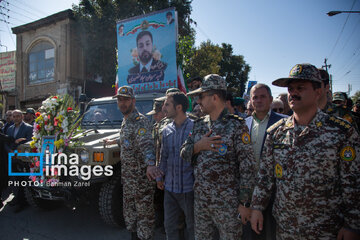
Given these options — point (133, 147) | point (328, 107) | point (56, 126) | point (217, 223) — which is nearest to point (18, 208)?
point (56, 126)

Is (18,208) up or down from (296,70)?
down

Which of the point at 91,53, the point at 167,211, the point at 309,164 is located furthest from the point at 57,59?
the point at 309,164

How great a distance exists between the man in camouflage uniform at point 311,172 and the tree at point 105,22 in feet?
46.4

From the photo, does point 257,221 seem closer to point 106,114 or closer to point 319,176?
point 319,176

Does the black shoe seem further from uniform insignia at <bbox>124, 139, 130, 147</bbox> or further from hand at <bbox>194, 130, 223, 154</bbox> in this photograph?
hand at <bbox>194, 130, 223, 154</bbox>

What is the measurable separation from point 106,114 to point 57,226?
1.88 meters

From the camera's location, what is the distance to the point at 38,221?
3584 millimetres

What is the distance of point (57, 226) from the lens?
3.40 metres

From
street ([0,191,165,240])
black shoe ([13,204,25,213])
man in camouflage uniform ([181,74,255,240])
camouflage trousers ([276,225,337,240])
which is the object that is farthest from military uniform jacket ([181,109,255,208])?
black shoe ([13,204,25,213])

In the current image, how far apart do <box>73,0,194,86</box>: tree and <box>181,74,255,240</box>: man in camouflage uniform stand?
44.6 ft

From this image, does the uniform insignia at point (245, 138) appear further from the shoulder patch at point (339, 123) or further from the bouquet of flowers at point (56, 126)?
the bouquet of flowers at point (56, 126)

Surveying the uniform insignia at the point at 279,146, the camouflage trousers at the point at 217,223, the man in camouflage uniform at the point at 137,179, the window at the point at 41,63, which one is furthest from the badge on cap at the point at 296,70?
the window at the point at 41,63

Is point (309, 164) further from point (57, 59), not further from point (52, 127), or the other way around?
point (57, 59)

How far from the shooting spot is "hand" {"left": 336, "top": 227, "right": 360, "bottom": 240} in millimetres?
1178
